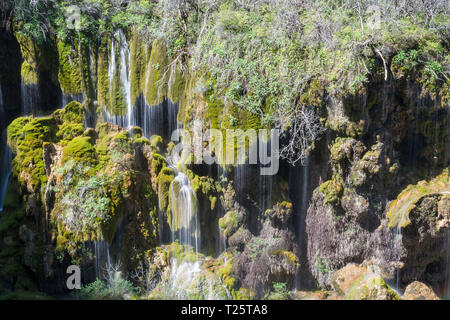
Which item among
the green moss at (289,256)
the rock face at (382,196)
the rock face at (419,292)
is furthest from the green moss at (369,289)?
the green moss at (289,256)

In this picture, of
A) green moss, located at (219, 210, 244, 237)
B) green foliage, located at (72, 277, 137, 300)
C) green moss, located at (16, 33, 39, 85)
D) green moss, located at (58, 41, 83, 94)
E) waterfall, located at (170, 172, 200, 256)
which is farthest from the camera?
green moss, located at (58, 41, 83, 94)

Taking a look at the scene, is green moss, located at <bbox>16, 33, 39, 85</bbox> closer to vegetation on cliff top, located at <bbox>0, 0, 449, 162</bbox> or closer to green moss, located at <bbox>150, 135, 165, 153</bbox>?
vegetation on cliff top, located at <bbox>0, 0, 449, 162</bbox>

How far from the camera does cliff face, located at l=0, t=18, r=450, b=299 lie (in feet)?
23.6

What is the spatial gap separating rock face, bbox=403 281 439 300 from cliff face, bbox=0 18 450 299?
14 cm

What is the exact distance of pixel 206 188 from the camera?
7902 millimetres

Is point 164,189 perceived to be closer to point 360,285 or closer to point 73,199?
point 73,199

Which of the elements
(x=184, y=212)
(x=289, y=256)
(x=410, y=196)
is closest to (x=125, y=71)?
(x=184, y=212)

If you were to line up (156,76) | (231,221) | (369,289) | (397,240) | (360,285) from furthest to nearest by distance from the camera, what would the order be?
(156,76) < (231,221) < (397,240) < (360,285) < (369,289)

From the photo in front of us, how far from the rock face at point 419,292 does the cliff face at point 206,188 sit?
0.47 ft

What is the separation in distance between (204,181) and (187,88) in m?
2.37

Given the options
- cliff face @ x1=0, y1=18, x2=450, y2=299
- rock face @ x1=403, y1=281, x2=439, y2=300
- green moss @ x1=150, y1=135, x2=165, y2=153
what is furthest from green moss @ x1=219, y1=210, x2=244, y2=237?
rock face @ x1=403, y1=281, x2=439, y2=300

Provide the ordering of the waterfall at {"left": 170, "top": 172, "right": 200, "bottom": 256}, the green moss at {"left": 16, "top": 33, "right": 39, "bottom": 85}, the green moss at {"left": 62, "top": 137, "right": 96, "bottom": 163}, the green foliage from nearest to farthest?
the green foliage, the green moss at {"left": 62, "top": 137, "right": 96, "bottom": 163}, the waterfall at {"left": 170, "top": 172, "right": 200, "bottom": 256}, the green moss at {"left": 16, "top": 33, "right": 39, "bottom": 85}

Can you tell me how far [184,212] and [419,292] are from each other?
5676 mm

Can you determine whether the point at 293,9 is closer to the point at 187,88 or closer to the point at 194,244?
the point at 187,88
